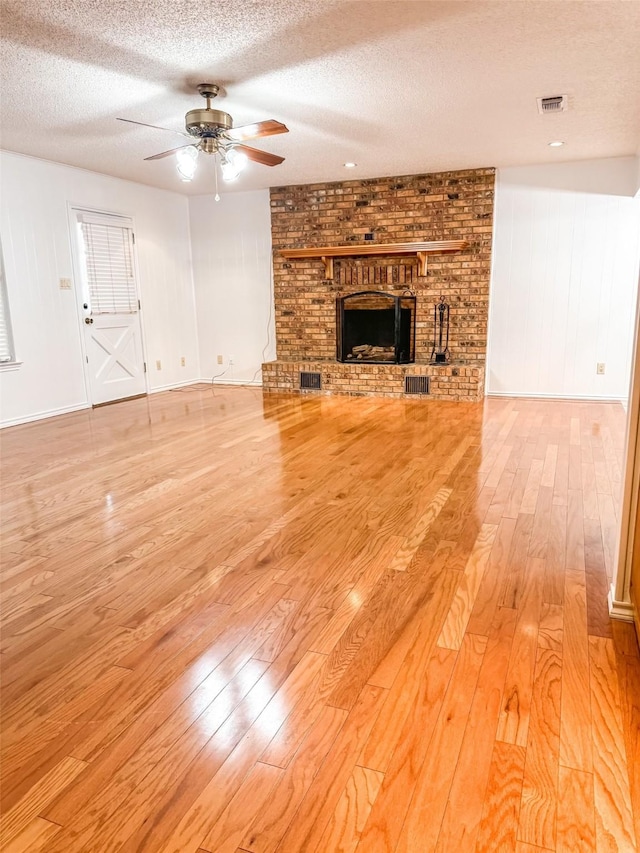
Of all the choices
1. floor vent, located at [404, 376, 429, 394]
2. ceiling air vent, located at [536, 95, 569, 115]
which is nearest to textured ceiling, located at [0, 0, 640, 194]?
ceiling air vent, located at [536, 95, 569, 115]

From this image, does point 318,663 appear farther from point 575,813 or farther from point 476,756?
point 575,813

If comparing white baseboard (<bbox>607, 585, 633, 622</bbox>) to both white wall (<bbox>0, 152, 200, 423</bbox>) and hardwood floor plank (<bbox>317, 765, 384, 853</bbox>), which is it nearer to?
hardwood floor plank (<bbox>317, 765, 384, 853</bbox>)

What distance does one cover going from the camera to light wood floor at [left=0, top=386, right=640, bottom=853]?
127 cm

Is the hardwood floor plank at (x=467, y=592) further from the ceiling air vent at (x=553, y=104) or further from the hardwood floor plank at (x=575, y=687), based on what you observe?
the ceiling air vent at (x=553, y=104)

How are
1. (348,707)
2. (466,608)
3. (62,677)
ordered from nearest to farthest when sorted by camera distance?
(348,707), (62,677), (466,608)

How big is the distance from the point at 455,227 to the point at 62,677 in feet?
19.1

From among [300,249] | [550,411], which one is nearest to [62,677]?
[550,411]

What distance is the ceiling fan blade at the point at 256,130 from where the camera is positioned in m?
3.49

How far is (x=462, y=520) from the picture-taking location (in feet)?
9.52

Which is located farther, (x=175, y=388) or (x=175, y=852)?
(x=175, y=388)

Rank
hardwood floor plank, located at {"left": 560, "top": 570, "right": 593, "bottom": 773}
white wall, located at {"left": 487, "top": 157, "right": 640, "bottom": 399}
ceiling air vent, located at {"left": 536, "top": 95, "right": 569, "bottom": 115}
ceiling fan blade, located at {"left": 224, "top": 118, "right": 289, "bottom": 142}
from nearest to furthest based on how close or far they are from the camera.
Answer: hardwood floor plank, located at {"left": 560, "top": 570, "right": 593, "bottom": 773} → ceiling fan blade, located at {"left": 224, "top": 118, "right": 289, "bottom": 142} → ceiling air vent, located at {"left": 536, "top": 95, "right": 569, "bottom": 115} → white wall, located at {"left": 487, "top": 157, "right": 640, "bottom": 399}

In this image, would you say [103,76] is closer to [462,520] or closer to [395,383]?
[462,520]

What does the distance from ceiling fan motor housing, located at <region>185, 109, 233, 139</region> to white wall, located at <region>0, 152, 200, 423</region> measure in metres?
2.41

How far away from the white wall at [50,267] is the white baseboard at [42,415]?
1cm
